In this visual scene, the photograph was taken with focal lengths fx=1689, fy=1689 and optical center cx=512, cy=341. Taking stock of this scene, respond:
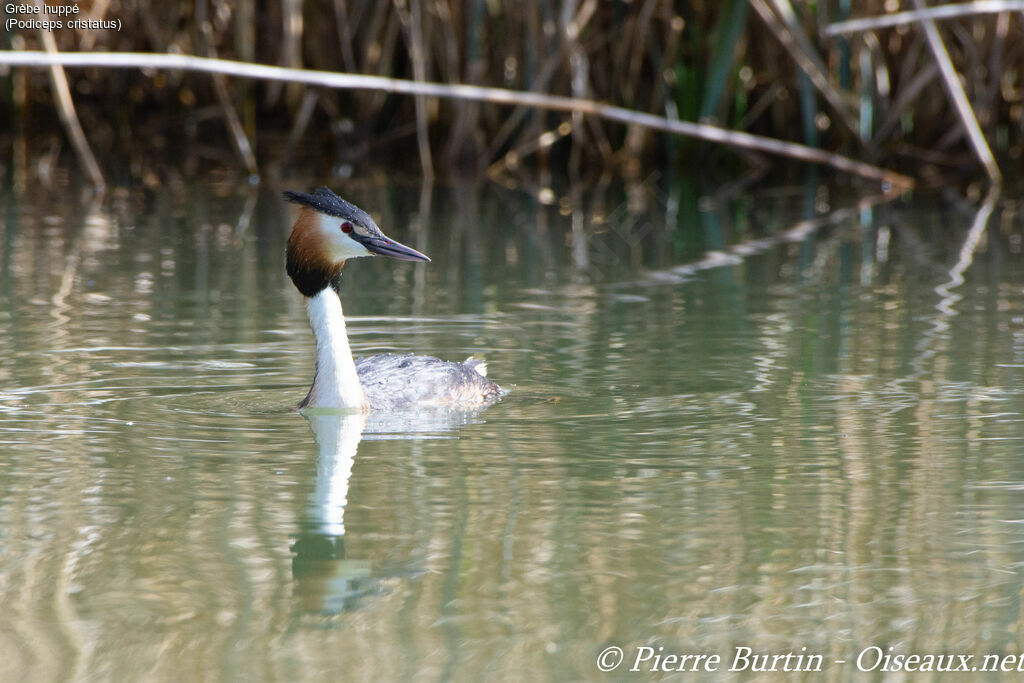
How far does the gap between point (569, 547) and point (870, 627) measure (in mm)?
897

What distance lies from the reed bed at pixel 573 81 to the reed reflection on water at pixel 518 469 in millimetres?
4460

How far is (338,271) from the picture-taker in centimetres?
657

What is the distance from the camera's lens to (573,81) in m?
14.5

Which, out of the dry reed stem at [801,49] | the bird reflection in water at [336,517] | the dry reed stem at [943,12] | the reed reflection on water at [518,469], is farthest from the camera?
the dry reed stem at [801,49]

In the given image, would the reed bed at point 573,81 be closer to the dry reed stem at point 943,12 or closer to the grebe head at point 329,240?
the dry reed stem at point 943,12

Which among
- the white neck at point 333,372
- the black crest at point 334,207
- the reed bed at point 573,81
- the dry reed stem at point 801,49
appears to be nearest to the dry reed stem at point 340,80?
the dry reed stem at point 801,49

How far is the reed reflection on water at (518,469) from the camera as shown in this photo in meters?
3.75

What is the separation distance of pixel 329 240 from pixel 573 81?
322 inches

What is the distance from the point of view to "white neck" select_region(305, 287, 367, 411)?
20.4 ft

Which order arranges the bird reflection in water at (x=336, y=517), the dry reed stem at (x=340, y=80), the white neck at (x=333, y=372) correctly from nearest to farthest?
the bird reflection in water at (x=336, y=517) → the white neck at (x=333, y=372) → the dry reed stem at (x=340, y=80)

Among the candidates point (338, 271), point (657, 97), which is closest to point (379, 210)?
point (657, 97)

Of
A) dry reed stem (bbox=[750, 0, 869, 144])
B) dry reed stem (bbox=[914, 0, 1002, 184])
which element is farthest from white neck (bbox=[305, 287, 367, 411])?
dry reed stem (bbox=[750, 0, 869, 144])

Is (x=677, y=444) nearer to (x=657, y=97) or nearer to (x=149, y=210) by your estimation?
(x=149, y=210)

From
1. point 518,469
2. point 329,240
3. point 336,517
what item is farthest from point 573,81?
point 336,517
